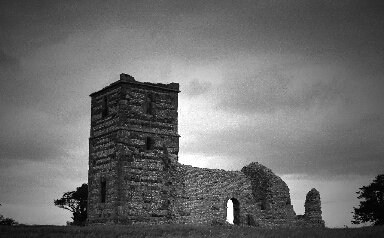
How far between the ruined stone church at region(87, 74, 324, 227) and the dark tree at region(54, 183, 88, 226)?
23.8 metres

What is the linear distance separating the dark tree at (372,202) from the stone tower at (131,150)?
24779mm

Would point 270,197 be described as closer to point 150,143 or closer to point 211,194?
point 211,194

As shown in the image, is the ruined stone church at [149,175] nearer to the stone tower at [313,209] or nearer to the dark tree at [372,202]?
the stone tower at [313,209]

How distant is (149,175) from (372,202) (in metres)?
26.8

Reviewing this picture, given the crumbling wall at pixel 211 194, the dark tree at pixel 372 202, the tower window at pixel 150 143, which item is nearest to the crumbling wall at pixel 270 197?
the crumbling wall at pixel 211 194

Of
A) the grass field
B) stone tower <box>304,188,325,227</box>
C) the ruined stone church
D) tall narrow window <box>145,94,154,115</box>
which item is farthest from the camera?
stone tower <box>304,188,325,227</box>

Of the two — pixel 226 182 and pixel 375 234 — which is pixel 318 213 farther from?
pixel 375 234

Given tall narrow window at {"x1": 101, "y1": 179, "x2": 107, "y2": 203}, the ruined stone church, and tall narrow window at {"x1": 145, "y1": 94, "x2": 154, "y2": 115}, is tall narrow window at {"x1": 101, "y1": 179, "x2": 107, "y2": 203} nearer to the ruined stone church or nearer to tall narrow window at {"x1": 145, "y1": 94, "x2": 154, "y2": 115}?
the ruined stone church

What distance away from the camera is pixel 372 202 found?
4950cm

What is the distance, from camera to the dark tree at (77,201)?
182ft

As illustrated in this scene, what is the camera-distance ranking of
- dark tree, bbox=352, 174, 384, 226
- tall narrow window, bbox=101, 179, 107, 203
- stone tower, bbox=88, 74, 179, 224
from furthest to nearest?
dark tree, bbox=352, 174, 384, 226
tall narrow window, bbox=101, 179, 107, 203
stone tower, bbox=88, 74, 179, 224

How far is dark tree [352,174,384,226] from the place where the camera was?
4879 cm

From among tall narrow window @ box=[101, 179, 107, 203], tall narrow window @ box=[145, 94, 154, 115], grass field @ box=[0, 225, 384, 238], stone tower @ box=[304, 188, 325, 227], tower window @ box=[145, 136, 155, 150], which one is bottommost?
grass field @ box=[0, 225, 384, 238]

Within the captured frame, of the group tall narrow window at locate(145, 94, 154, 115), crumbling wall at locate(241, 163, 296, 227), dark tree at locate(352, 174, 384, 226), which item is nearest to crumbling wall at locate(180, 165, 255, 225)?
crumbling wall at locate(241, 163, 296, 227)
